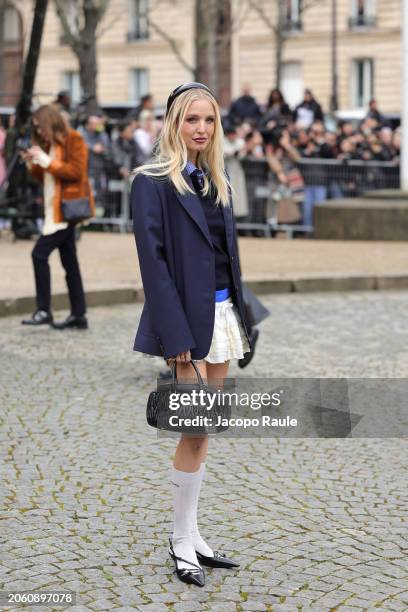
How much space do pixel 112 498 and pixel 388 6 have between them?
46.0m

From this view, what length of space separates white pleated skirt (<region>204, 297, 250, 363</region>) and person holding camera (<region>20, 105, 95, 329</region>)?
18.3 feet

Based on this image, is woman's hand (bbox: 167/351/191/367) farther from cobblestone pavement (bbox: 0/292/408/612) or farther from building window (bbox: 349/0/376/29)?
building window (bbox: 349/0/376/29)

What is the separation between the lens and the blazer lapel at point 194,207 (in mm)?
4523

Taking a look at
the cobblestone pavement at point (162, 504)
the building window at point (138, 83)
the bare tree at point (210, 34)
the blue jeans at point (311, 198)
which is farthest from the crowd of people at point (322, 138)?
the building window at point (138, 83)

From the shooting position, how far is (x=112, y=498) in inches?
222

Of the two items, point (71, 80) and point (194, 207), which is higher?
point (71, 80)

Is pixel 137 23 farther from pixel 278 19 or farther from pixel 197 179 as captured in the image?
pixel 197 179

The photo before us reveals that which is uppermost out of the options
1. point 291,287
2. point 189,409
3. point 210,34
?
point 210,34

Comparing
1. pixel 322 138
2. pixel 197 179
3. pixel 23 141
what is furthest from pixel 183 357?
pixel 322 138

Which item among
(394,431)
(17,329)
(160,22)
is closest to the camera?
(394,431)

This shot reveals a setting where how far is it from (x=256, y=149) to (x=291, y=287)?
5860 millimetres

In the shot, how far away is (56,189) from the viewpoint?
1027 cm

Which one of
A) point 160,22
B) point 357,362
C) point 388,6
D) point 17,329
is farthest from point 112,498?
point 160,22

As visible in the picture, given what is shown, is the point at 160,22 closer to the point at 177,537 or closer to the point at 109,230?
the point at 109,230
